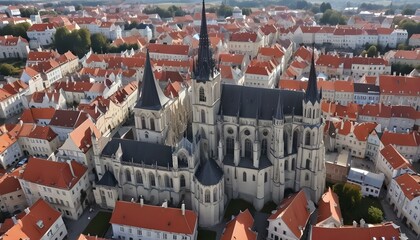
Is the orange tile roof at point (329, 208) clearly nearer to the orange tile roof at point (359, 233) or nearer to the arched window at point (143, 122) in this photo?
the orange tile roof at point (359, 233)

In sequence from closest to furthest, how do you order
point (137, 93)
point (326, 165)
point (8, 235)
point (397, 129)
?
point (8, 235) < point (326, 165) < point (397, 129) < point (137, 93)

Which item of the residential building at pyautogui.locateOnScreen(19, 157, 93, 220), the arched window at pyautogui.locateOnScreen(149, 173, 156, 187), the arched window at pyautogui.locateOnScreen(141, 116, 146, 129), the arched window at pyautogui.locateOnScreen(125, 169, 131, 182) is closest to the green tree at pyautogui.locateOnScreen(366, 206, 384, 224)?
the arched window at pyautogui.locateOnScreen(149, 173, 156, 187)

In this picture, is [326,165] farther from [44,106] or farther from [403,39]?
[403,39]

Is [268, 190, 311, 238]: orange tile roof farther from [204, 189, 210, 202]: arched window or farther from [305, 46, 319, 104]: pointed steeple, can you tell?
[305, 46, 319, 104]: pointed steeple

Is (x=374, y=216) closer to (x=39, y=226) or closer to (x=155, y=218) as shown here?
(x=155, y=218)

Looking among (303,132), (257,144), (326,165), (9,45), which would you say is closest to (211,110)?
(257,144)

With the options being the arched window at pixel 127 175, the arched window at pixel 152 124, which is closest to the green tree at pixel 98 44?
the arched window at pixel 152 124
